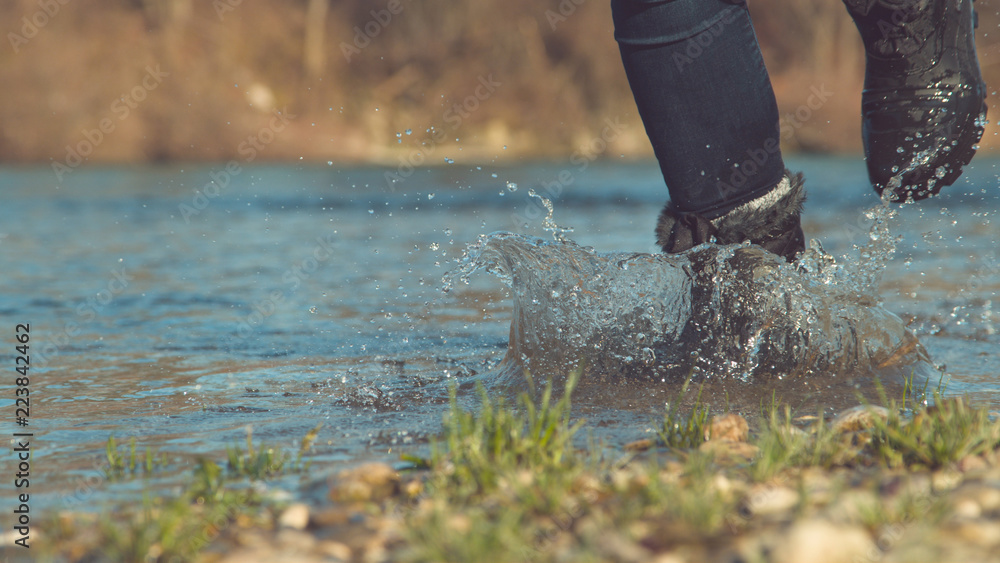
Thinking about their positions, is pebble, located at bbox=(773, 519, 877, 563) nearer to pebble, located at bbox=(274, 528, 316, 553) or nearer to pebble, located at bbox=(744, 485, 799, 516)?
pebble, located at bbox=(744, 485, 799, 516)

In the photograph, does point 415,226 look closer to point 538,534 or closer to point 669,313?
point 669,313

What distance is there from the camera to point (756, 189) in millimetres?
2469

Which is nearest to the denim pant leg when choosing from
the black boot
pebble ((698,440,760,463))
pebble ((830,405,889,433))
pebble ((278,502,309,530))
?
the black boot

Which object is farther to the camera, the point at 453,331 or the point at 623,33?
the point at 453,331

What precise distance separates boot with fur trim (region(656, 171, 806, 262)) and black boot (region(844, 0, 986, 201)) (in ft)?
0.94

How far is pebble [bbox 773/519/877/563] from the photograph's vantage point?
3.74ft

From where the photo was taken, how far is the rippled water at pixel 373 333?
241 centimetres

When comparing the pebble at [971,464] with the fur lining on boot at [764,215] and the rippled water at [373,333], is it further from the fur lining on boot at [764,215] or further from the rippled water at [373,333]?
the fur lining on boot at [764,215]

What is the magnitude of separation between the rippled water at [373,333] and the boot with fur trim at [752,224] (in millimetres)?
58

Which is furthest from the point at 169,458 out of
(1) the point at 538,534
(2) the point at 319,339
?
(2) the point at 319,339

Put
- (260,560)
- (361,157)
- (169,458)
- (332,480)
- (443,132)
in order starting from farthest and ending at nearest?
(443,132) → (361,157) → (169,458) → (332,480) → (260,560)

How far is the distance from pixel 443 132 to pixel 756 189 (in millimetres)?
30142

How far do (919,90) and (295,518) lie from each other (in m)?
2.05

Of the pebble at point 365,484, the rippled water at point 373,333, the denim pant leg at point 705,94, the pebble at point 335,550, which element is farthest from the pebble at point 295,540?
the denim pant leg at point 705,94
